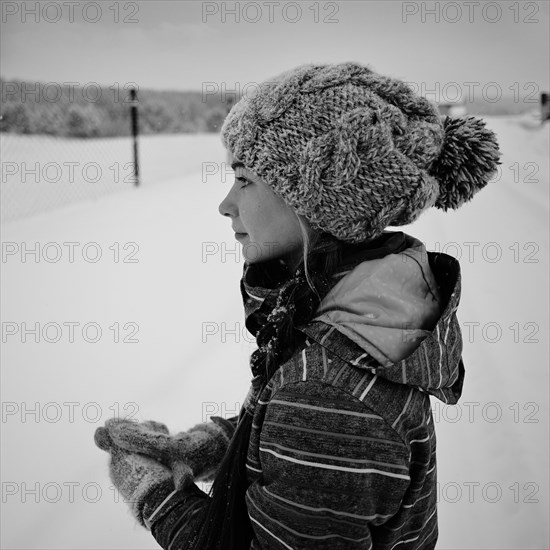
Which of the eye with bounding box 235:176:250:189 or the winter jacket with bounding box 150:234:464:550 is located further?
the eye with bounding box 235:176:250:189

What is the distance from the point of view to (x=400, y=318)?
2.81 ft

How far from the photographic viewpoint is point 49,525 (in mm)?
1699

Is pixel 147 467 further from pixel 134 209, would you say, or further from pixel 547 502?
pixel 134 209

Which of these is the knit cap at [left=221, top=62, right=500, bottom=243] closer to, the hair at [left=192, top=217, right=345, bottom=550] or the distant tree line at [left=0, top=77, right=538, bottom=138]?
the hair at [left=192, top=217, right=345, bottom=550]

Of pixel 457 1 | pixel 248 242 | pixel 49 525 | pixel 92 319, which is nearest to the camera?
pixel 248 242

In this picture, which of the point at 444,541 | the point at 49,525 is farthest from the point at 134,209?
the point at 444,541

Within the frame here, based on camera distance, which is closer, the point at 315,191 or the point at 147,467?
the point at 315,191

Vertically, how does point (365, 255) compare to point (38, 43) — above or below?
below

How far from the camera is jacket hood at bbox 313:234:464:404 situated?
32.2 inches

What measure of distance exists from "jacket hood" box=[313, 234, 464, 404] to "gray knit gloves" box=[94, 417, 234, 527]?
0.52 m

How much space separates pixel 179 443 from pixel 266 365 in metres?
0.41

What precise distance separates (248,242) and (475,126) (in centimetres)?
53

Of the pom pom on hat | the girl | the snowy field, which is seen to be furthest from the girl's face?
the snowy field

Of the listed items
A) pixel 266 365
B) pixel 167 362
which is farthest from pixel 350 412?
pixel 167 362
